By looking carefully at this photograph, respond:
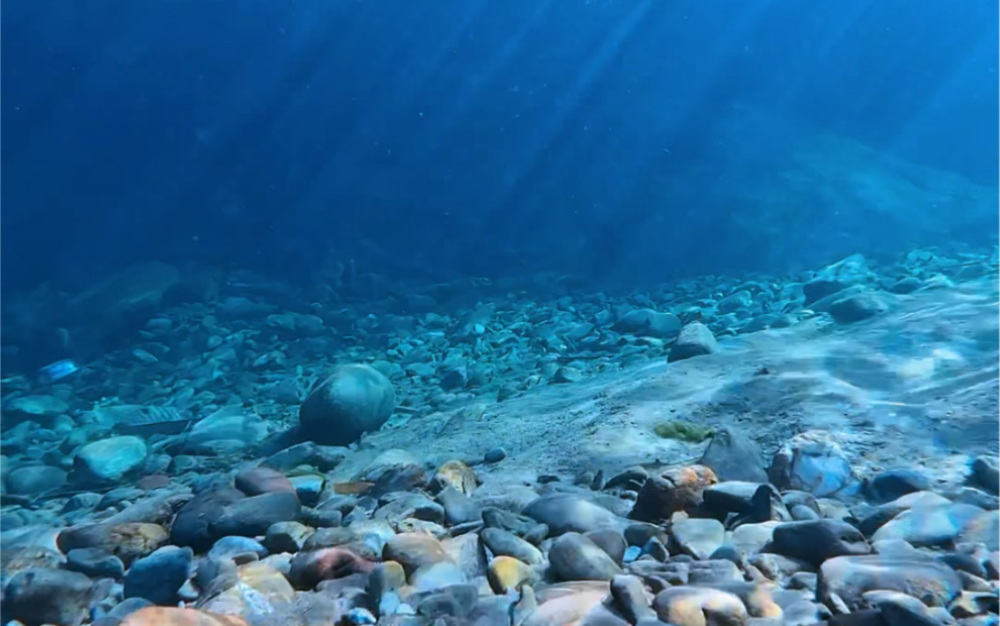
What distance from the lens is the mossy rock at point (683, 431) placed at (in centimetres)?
394

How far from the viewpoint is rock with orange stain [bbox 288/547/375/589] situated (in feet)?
7.55

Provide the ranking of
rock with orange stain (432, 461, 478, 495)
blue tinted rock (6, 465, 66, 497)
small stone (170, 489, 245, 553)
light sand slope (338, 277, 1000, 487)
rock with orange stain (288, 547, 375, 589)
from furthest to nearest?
blue tinted rock (6, 465, 66, 497) < light sand slope (338, 277, 1000, 487) < rock with orange stain (432, 461, 478, 495) < small stone (170, 489, 245, 553) < rock with orange stain (288, 547, 375, 589)

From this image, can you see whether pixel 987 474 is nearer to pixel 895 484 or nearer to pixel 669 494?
pixel 895 484

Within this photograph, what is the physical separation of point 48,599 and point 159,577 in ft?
1.08

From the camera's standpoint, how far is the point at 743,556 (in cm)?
226

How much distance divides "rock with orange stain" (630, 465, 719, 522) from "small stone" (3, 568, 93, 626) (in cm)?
185

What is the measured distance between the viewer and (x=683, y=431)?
13.1 feet

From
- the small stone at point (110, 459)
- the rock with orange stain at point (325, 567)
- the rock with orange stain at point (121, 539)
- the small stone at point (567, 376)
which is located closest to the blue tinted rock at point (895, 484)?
the rock with orange stain at point (325, 567)

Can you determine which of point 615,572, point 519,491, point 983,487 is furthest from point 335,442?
point 983,487

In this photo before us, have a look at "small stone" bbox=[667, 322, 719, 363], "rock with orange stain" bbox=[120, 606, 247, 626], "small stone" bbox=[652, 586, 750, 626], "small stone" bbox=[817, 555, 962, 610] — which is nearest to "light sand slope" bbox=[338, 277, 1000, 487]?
"small stone" bbox=[667, 322, 719, 363]

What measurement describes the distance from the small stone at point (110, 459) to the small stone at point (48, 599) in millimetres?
2879

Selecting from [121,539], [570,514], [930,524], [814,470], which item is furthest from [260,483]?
[930,524]

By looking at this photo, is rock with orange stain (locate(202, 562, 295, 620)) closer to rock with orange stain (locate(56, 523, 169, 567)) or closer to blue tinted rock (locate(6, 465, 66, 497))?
rock with orange stain (locate(56, 523, 169, 567))

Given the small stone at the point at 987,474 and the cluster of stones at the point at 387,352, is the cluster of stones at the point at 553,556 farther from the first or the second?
the cluster of stones at the point at 387,352
